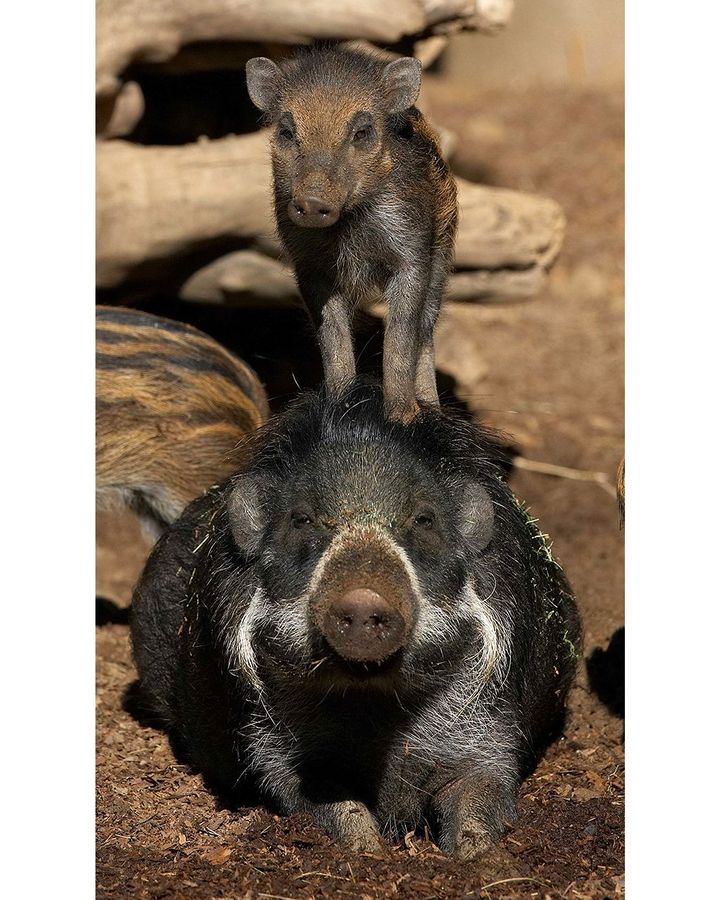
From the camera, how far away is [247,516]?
118 inches

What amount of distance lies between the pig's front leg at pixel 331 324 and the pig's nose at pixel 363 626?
2.77ft

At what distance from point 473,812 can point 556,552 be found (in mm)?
2587

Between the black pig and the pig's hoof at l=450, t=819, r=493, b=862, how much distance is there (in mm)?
938

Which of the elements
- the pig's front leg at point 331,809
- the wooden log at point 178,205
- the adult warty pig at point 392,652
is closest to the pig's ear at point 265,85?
the adult warty pig at point 392,652

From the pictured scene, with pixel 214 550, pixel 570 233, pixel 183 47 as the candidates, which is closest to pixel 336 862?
pixel 214 550

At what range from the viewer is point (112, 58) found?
15.9 feet

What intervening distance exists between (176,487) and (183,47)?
168cm

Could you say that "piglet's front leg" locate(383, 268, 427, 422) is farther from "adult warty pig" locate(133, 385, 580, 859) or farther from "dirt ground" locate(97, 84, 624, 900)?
"dirt ground" locate(97, 84, 624, 900)

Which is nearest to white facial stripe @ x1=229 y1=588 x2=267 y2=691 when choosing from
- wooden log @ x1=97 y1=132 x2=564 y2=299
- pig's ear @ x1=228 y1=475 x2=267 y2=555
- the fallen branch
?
pig's ear @ x1=228 y1=475 x2=267 y2=555

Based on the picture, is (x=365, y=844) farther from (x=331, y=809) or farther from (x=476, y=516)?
(x=476, y=516)

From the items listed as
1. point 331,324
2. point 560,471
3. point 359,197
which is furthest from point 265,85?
point 560,471

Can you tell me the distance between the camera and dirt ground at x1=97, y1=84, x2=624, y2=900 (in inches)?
109

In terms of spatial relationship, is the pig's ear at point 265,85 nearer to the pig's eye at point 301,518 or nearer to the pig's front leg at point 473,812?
the pig's eye at point 301,518

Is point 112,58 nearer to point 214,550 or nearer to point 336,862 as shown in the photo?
point 214,550
